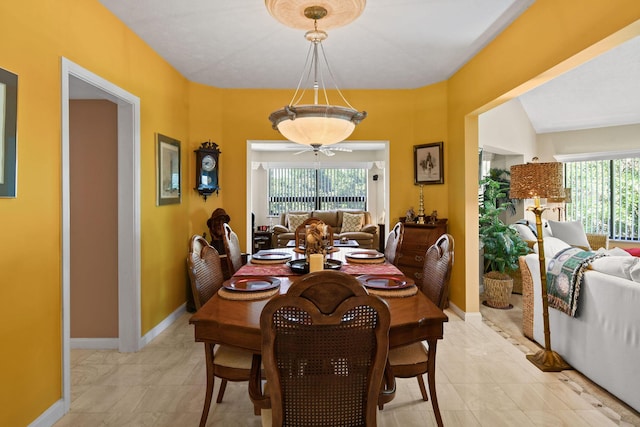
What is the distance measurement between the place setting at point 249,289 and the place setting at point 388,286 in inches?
20.5

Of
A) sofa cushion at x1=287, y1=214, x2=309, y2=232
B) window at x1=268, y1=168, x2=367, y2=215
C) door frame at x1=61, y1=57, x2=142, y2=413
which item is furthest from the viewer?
window at x1=268, y1=168, x2=367, y2=215

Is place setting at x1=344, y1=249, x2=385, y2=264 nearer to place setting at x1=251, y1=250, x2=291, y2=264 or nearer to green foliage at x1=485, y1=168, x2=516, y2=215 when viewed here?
place setting at x1=251, y1=250, x2=291, y2=264

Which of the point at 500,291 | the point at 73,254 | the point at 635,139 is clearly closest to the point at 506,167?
the point at 635,139

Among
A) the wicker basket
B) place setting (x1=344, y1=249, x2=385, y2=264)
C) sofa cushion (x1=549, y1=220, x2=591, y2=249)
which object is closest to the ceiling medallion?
place setting (x1=344, y1=249, x2=385, y2=264)

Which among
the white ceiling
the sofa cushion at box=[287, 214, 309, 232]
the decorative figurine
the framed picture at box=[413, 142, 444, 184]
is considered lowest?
the sofa cushion at box=[287, 214, 309, 232]

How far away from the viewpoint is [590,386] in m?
2.54

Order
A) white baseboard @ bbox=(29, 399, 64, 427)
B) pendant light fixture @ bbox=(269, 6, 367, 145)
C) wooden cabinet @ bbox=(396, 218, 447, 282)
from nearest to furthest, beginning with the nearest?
1. white baseboard @ bbox=(29, 399, 64, 427)
2. pendant light fixture @ bbox=(269, 6, 367, 145)
3. wooden cabinet @ bbox=(396, 218, 447, 282)

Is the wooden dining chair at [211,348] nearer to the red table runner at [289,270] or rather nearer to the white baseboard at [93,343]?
the red table runner at [289,270]

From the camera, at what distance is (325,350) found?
1.27 metres

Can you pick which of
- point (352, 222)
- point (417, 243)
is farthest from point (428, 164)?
point (352, 222)

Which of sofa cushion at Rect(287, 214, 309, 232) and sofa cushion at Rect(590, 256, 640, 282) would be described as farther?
sofa cushion at Rect(287, 214, 309, 232)

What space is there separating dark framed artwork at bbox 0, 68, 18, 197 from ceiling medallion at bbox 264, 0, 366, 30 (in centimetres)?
137

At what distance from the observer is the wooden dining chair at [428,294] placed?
195 cm

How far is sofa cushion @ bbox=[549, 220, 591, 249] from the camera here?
522cm
